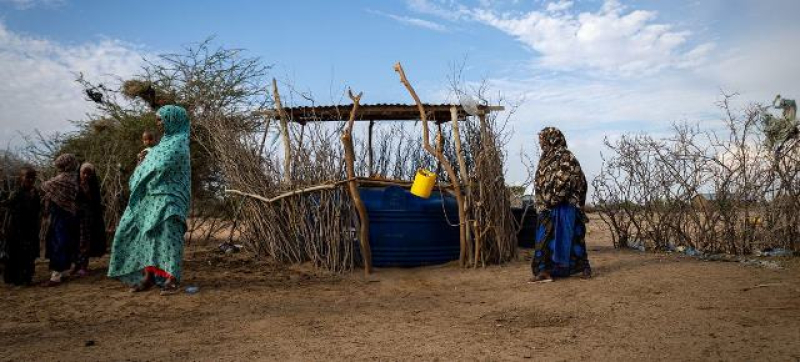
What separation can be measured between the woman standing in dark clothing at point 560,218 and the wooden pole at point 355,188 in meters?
1.90

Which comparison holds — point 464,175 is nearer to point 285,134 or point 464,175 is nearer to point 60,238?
point 285,134

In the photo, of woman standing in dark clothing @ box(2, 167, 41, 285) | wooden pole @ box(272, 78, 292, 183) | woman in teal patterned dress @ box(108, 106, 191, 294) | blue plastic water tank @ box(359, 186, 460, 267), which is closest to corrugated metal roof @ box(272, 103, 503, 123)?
wooden pole @ box(272, 78, 292, 183)

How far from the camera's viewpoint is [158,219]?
527 centimetres

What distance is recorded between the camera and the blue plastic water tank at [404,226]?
7.10 m

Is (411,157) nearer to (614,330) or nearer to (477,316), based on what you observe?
(477,316)

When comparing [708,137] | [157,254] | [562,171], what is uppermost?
[708,137]

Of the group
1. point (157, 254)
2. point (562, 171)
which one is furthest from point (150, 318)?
point (562, 171)

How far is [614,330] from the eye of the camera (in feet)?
13.0

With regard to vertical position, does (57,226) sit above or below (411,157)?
below

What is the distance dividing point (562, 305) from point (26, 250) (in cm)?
513

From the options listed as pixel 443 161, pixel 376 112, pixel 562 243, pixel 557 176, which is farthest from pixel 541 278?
pixel 376 112

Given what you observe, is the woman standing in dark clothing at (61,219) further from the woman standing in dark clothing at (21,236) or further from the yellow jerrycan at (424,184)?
the yellow jerrycan at (424,184)

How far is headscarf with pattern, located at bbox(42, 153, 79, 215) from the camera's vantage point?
20.1ft

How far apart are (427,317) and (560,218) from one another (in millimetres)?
1943
